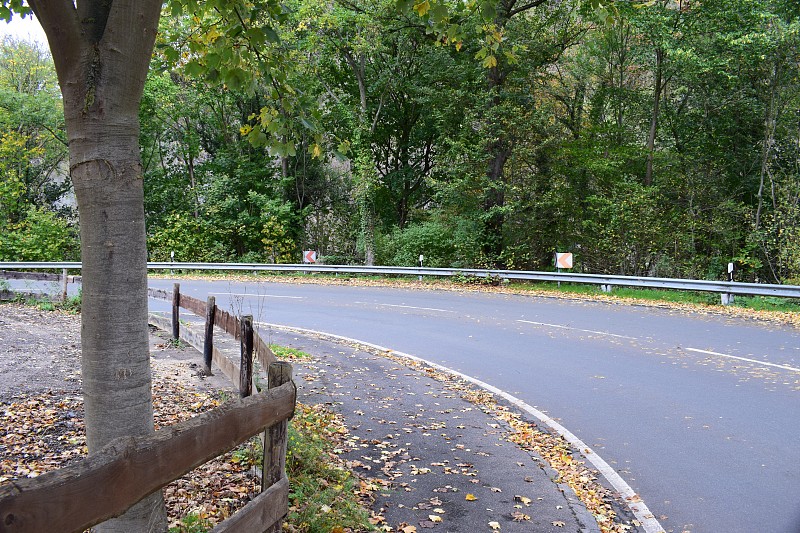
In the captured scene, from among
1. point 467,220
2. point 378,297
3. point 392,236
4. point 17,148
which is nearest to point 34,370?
point 378,297

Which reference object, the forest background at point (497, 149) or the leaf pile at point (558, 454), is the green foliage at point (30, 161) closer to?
the forest background at point (497, 149)

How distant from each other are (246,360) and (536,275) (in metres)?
18.4

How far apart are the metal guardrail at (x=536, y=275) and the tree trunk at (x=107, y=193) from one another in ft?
60.0

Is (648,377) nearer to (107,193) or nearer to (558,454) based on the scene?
(558,454)

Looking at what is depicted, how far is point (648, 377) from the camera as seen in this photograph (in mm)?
9953

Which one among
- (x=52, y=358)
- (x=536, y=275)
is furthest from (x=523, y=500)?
(x=536, y=275)

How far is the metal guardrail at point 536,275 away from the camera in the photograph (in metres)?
18.0

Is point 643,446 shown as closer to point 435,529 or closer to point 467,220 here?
point 435,529

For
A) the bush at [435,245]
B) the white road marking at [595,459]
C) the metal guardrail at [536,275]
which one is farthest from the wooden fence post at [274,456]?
the bush at [435,245]

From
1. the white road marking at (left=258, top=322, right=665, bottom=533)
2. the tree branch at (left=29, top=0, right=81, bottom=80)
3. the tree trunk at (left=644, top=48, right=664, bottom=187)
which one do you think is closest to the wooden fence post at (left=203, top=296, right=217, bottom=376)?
the white road marking at (left=258, top=322, right=665, bottom=533)

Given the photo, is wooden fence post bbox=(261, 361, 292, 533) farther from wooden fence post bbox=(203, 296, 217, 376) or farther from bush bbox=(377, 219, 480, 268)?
bush bbox=(377, 219, 480, 268)

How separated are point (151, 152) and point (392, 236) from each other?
53.5ft

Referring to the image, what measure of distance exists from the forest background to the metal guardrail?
184 cm

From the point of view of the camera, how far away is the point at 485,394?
29.7 feet
